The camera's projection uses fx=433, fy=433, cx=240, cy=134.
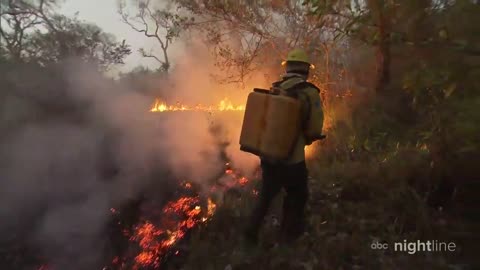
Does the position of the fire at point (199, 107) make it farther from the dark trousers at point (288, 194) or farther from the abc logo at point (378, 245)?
the abc logo at point (378, 245)

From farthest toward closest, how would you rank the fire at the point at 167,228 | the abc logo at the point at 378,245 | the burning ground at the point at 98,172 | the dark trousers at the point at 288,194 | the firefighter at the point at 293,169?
the burning ground at the point at 98,172 < the fire at the point at 167,228 < the abc logo at the point at 378,245 < the dark trousers at the point at 288,194 < the firefighter at the point at 293,169

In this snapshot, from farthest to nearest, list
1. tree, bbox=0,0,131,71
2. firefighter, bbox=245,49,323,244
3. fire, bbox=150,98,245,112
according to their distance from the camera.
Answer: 1. tree, bbox=0,0,131,71
2. fire, bbox=150,98,245,112
3. firefighter, bbox=245,49,323,244

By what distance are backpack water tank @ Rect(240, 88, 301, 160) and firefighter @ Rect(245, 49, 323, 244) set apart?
0.09m

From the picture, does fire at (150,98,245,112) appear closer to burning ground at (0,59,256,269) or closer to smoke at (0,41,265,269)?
burning ground at (0,59,256,269)

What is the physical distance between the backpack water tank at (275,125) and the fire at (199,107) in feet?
15.0

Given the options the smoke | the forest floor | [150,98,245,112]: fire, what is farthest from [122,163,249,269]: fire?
[150,98,245,112]: fire

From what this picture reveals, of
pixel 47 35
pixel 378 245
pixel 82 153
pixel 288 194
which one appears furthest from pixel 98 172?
pixel 47 35

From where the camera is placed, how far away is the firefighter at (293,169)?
3.88m

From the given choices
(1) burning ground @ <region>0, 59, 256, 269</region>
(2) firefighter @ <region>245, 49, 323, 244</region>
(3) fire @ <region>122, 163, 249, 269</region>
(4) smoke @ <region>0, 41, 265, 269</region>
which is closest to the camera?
(2) firefighter @ <region>245, 49, 323, 244</region>

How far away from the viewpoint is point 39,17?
2627 centimetres

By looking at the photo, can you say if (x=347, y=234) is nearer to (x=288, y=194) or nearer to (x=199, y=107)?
(x=288, y=194)

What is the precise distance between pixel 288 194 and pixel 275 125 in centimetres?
77

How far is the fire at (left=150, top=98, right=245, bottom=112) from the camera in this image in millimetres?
8459

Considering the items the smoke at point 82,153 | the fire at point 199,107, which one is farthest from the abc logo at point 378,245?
the fire at point 199,107
